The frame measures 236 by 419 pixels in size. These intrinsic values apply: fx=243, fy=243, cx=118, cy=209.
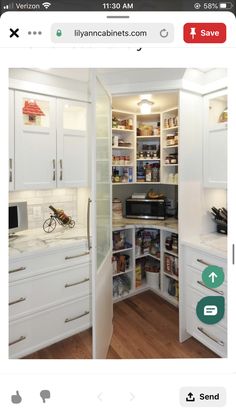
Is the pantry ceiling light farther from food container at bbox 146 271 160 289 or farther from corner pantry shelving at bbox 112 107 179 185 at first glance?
food container at bbox 146 271 160 289

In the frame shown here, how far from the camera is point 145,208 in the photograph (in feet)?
9.08

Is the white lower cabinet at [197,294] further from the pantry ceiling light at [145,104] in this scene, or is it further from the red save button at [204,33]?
the pantry ceiling light at [145,104]

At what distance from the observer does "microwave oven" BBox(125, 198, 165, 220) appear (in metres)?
2.67

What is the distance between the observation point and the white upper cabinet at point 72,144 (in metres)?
2.01

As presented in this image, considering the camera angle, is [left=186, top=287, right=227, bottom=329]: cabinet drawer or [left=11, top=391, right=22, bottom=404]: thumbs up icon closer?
[left=11, top=391, right=22, bottom=404]: thumbs up icon

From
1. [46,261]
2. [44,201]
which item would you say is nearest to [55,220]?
[44,201]

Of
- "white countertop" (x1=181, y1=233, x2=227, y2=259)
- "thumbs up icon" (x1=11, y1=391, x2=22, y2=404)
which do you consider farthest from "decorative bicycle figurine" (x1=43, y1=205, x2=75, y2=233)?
"thumbs up icon" (x1=11, y1=391, x2=22, y2=404)

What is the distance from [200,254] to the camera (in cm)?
163

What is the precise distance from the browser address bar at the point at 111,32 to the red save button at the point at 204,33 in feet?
0.13

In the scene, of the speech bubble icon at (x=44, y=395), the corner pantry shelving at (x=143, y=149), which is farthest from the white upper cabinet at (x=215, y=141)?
the speech bubble icon at (x=44, y=395)

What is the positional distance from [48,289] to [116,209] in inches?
50.1

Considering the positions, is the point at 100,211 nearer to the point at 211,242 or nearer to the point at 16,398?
the point at 211,242

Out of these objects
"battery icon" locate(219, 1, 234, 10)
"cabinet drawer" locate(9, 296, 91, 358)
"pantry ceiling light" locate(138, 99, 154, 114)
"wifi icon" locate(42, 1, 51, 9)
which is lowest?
"cabinet drawer" locate(9, 296, 91, 358)

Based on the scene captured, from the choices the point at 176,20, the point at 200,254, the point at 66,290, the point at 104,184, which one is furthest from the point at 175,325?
the point at 176,20
